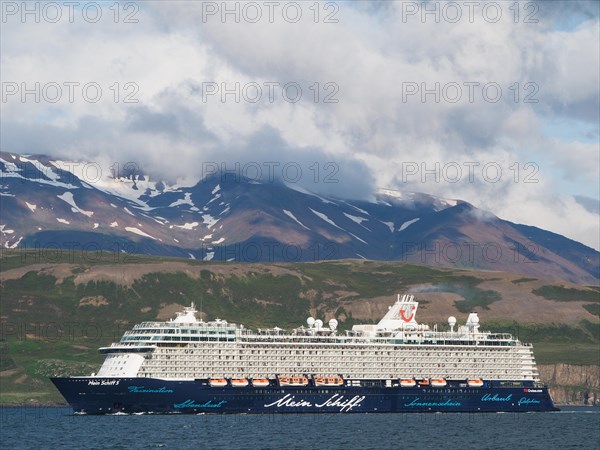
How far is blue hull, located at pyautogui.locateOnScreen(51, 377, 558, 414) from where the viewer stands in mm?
160875

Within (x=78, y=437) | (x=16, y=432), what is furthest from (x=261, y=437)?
(x=16, y=432)

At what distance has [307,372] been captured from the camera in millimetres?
174125

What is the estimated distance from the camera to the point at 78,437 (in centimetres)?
13238

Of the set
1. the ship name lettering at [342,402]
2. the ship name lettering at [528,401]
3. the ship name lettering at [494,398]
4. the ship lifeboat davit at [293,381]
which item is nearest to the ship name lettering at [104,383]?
the ship lifeboat davit at [293,381]

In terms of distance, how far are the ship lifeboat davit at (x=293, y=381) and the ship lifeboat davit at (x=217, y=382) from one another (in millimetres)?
8745

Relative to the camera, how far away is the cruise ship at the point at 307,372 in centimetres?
16238

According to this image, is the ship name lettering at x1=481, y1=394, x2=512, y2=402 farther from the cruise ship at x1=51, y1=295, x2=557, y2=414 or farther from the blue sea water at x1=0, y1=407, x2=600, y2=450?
the blue sea water at x1=0, y1=407, x2=600, y2=450

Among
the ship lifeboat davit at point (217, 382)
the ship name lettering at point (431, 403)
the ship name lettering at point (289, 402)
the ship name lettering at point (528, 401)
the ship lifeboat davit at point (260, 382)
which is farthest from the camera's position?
the ship name lettering at point (528, 401)

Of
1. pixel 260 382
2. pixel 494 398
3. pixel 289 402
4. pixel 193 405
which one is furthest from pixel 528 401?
pixel 193 405

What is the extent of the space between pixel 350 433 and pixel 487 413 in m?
45.9

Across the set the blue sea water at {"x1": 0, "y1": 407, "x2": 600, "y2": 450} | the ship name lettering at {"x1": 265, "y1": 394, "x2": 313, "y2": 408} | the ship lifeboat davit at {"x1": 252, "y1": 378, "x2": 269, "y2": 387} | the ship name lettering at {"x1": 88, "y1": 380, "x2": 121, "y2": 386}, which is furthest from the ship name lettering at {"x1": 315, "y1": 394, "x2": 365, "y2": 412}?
the ship name lettering at {"x1": 88, "y1": 380, "x2": 121, "y2": 386}

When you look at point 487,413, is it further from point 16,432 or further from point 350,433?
point 16,432

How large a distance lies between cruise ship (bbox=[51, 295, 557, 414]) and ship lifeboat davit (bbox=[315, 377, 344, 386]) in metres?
0.14

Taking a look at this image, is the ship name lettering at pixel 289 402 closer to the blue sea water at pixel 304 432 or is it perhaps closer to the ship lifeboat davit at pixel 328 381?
the blue sea water at pixel 304 432
